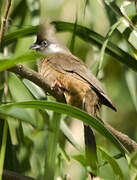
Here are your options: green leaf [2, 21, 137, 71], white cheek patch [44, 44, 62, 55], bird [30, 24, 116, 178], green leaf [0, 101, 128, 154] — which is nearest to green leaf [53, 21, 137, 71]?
green leaf [2, 21, 137, 71]

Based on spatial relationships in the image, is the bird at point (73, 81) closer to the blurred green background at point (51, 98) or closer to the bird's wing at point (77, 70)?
the bird's wing at point (77, 70)

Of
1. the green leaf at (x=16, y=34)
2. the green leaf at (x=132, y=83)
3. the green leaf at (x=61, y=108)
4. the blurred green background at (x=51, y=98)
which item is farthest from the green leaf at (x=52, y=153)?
the green leaf at (x=132, y=83)

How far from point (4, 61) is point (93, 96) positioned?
1730mm

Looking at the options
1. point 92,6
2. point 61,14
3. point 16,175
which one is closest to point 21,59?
point 16,175

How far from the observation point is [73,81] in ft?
14.0

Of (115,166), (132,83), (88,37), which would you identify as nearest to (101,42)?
(88,37)

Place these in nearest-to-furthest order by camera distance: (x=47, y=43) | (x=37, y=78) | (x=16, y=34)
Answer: (x=37, y=78)
(x=16, y=34)
(x=47, y=43)

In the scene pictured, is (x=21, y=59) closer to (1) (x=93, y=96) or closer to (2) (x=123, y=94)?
(1) (x=93, y=96)

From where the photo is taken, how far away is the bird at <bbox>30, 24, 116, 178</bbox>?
12.9 feet

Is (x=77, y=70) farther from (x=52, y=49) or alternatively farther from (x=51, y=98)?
(x=52, y=49)

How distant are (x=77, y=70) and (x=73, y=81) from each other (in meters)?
0.11

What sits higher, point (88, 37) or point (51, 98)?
point (88, 37)

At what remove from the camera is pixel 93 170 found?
2.80 meters

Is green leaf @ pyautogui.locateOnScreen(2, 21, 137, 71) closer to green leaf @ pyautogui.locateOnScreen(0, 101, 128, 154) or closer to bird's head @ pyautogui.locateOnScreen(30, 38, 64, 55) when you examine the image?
bird's head @ pyautogui.locateOnScreen(30, 38, 64, 55)
